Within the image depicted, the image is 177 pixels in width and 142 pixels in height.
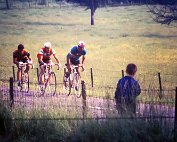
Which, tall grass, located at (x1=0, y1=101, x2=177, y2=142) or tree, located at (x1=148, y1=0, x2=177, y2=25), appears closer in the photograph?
tall grass, located at (x1=0, y1=101, x2=177, y2=142)

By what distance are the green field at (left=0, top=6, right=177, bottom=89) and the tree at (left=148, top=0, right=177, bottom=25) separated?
1.45 ft

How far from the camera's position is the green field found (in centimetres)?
1568

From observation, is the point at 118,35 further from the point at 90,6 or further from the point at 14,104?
the point at 14,104

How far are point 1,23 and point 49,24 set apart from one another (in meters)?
7.48

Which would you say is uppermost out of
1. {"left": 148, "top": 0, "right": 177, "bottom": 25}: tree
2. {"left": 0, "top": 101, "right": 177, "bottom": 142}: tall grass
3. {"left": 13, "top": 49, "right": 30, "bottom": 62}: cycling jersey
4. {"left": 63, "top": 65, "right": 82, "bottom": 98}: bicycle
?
{"left": 148, "top": 0, "right": 177, "bottom": 25}: tree

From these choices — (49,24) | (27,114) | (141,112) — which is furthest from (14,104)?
(49,24)

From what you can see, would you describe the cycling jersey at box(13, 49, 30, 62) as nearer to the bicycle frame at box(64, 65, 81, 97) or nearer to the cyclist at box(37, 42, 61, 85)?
the cyclist at box(37, 42, 61, 85)

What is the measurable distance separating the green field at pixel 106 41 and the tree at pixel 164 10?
1.45ft

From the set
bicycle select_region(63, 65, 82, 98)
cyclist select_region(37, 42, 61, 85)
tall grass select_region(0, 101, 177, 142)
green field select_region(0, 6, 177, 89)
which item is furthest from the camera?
green field select_region(0, 6, 177, 89)

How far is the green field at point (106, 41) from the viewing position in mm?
15680

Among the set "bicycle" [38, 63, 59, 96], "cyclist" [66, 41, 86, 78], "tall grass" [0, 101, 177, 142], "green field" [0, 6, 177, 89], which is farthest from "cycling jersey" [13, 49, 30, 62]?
"tall grass" [0, 101, 177, 142]

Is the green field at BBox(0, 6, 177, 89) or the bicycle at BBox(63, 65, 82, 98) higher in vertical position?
the green field at BBox(0, 6, 177, 89)

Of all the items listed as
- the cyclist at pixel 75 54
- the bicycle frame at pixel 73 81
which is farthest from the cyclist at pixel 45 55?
the bicycle frame at pixel 73 81

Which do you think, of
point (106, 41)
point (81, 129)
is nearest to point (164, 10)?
point (106, 41)
